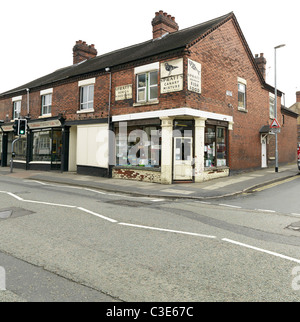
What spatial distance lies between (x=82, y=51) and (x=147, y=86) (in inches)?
514

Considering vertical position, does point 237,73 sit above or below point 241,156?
above

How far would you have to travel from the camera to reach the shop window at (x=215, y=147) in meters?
15.3

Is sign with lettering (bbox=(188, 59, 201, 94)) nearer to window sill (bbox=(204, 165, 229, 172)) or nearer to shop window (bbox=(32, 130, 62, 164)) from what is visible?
window sill (bbox=(204, 165, 229, 172))

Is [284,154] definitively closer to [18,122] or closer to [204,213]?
[204,213]

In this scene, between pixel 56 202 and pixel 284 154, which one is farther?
pixel 284 154

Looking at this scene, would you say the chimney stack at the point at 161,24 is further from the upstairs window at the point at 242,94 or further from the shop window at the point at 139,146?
the shop window at the point at 139,146

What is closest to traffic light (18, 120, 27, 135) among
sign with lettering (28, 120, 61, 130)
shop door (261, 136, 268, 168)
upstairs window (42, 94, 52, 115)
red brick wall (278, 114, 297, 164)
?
sign with lettering (28, 120, 61, 130)

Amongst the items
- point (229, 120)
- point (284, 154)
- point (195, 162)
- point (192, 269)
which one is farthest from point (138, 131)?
point (284, 154)

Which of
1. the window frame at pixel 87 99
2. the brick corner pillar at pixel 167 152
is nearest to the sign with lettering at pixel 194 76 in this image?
the brick corner pillar at pixel 167 152

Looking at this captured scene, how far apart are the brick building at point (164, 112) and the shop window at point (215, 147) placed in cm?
6

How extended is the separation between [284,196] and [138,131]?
8563 mm

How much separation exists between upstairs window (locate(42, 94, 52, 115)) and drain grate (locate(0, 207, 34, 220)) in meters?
15.1

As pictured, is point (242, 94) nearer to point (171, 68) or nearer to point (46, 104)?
point (171, 68)

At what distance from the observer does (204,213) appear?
7.59 meters
